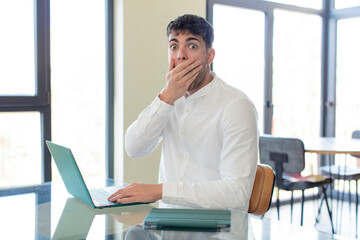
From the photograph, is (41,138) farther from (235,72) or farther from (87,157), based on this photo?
(235,72)

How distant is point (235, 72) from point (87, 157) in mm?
1711

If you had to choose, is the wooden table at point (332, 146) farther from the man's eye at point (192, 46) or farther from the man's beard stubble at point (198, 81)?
the man's eye at point (192, 46)

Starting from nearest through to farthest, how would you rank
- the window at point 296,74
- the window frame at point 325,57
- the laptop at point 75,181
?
the laptop at point 75,181 → the window frame at point 325,57 → the window at point 296,74

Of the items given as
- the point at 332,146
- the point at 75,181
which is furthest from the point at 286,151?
the point at 75,181

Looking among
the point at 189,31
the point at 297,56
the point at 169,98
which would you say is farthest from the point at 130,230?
the point at 297,56

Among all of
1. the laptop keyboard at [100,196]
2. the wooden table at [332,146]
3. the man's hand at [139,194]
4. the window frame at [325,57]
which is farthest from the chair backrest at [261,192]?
the window frame at [325,57]

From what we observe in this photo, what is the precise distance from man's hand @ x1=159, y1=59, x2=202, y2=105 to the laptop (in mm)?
401

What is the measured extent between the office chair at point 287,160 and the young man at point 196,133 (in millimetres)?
1445

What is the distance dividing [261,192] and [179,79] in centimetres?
49

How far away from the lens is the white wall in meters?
3.28

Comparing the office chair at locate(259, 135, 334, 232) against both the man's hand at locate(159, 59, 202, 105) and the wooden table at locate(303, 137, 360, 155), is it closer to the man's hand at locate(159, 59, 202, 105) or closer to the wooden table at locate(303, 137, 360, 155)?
the wooden table at locate(303, 137, 360, 155)

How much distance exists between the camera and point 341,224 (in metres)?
3.88

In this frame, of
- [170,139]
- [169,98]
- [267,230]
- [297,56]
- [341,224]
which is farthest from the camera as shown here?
[297,56]

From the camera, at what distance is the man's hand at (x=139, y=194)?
1.36m
